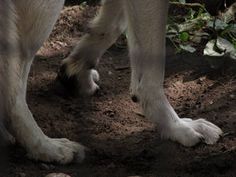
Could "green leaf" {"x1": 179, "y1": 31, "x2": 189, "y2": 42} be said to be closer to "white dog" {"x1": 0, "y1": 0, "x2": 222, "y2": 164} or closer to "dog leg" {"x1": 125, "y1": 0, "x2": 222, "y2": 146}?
"white dog" {"x1": 0, "y1": 0, "x2": 222, "y2": 164}

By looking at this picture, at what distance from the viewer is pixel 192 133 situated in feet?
9.89

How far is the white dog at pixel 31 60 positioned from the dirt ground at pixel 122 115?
6 cm

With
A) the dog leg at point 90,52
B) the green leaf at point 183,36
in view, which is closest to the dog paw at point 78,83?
the dog leg at point 90,52

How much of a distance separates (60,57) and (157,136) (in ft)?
3.46

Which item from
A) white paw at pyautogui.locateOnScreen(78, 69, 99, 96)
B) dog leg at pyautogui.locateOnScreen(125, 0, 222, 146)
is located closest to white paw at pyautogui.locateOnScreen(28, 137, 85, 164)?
dog leg at pyautogui.locateOnScreen(125, 0, 222, 146)

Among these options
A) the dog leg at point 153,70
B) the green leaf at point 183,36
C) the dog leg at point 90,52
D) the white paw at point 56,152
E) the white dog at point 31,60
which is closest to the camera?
the white dog at point 31,60

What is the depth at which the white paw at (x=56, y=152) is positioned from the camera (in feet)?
9.32

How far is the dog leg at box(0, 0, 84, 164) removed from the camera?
8.99 ft

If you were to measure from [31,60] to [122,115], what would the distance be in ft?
2.22

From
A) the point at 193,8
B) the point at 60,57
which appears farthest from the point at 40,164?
the point at 193,8

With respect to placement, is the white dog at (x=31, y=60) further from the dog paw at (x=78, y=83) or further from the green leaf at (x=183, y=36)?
the green leaf at (x=183, y=36)

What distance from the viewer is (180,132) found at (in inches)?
119

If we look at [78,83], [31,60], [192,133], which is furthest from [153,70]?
[78,83]

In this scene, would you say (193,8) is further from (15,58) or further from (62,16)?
(15,58)
